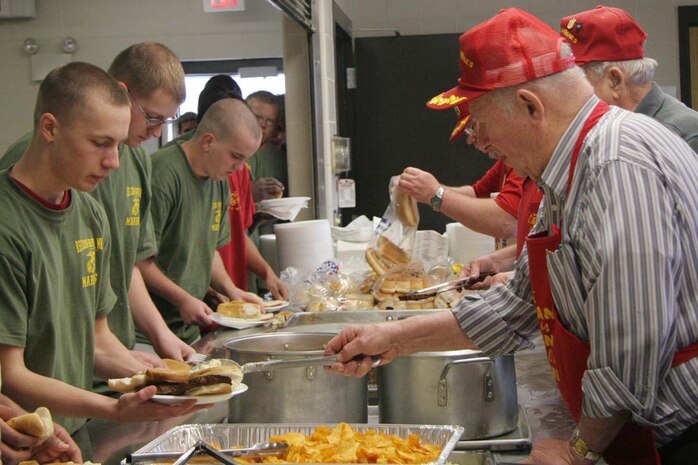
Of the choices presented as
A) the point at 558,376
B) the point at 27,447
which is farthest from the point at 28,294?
the point at 558,376

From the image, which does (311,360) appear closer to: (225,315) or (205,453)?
(205,453)

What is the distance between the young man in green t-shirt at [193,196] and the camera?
369cm

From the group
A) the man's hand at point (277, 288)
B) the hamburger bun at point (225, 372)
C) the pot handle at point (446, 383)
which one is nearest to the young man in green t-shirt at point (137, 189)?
the hamburger bun at point (225, 372)

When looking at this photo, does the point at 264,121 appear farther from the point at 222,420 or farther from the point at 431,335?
the point at 431,335

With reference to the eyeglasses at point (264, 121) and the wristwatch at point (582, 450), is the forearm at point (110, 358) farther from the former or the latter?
the eyeglasses at point (264, 121)

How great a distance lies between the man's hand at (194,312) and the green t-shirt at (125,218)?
12.5 inches

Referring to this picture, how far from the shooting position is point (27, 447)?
159cm

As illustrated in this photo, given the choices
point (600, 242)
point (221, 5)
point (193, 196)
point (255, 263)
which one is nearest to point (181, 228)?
point (193, 196)

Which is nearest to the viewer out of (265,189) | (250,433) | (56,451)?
(56,451)

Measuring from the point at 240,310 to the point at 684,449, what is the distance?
7.16ft

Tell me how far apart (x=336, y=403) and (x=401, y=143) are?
198 inches

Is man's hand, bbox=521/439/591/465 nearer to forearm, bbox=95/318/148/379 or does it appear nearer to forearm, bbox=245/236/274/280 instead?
forearm, bbox=95/318/148/379

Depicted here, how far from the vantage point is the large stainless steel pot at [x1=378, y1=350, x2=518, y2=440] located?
6.81ft

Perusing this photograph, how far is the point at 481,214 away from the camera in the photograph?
3.82 metres
